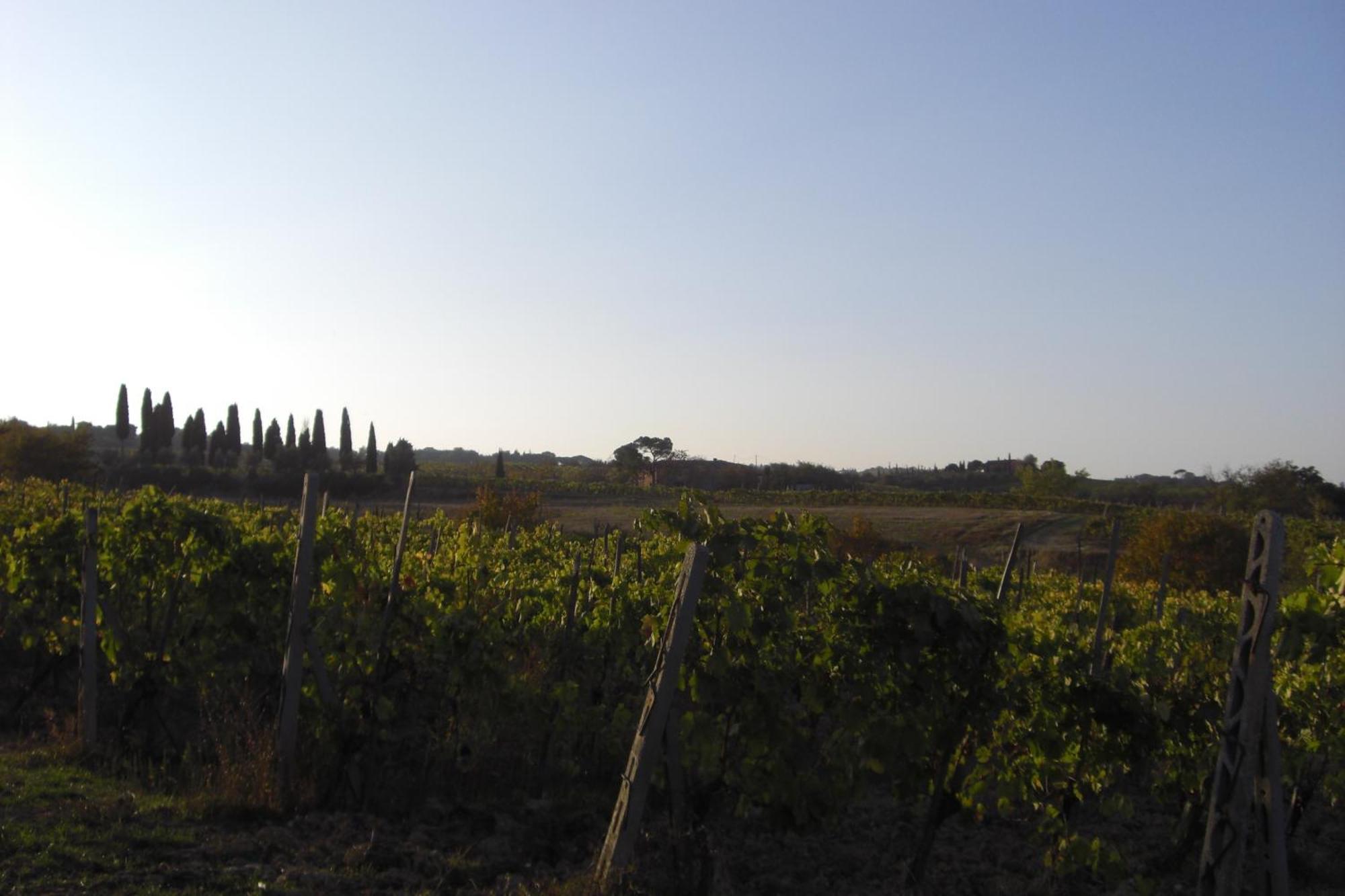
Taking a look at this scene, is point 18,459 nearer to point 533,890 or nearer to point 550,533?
point 550,533

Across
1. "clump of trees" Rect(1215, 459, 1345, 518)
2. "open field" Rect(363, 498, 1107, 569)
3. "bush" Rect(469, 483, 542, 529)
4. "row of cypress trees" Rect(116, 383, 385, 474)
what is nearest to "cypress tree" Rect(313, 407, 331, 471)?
"row of cypress trees" Rect(116, 383, 385, 474)

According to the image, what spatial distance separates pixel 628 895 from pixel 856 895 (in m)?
1.32

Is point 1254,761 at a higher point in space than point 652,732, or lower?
higher

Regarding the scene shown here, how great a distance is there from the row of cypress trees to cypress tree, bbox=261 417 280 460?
46 millimetres

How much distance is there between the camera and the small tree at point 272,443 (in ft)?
222

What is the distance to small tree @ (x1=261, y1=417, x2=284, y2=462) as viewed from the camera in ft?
222

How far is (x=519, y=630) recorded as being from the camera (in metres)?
6.82

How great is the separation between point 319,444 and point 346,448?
4156 mm

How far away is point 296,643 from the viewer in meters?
5.56

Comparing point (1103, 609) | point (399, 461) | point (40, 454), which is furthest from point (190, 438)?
point (1103, 609)

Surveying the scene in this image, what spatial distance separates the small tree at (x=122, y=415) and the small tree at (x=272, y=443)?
8802 millimetres

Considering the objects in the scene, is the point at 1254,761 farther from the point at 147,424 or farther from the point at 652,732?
the point at 147,424

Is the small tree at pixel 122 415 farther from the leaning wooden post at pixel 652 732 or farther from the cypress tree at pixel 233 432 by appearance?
the leaning wooden post at pixel 652 732

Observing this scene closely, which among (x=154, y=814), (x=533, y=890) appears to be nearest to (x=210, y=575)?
(x=154, y=814)
